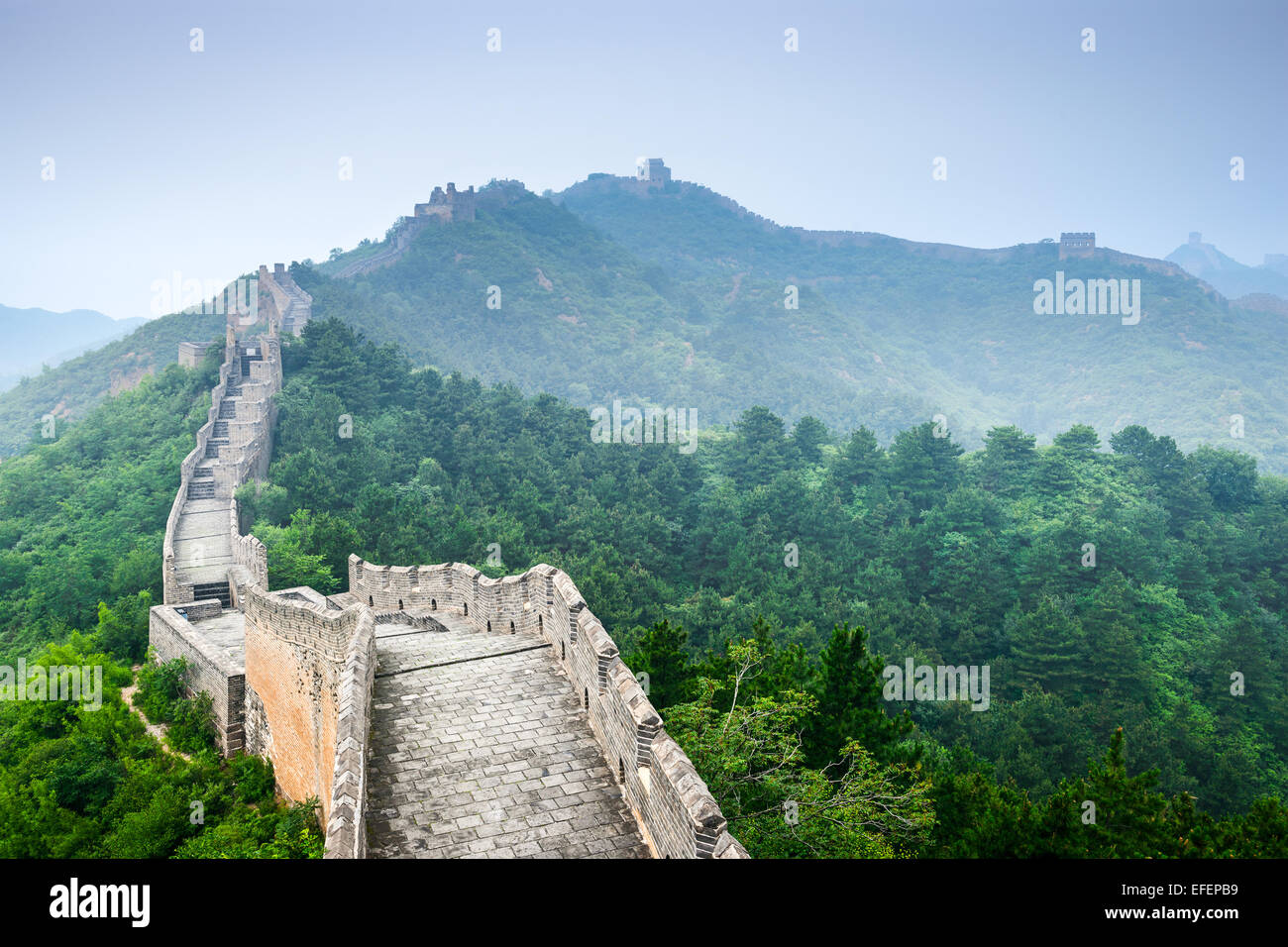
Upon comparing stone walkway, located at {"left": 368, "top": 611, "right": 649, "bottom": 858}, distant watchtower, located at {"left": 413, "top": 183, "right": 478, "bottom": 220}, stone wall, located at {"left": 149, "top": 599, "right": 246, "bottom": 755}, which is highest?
distant watchtower, located at {"left": 413, "top": 183, "right": 478, "bottom": 220}

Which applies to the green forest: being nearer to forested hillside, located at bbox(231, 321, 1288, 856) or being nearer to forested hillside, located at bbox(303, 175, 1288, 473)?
forested hillside, located at bbox(231, 321, 1288, 856)

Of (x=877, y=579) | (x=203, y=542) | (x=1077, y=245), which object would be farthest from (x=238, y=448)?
(x=1077, y=245)

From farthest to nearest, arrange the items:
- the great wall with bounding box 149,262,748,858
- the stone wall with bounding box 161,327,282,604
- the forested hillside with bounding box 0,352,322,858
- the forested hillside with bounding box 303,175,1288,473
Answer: the forested hillside with bounding box 303,175,1288,473, the stone wall with bounding box 161,327,282,604, the forested hillside with bounding box 0,352,322,858, the great wall with bounding box 149,262,748,858

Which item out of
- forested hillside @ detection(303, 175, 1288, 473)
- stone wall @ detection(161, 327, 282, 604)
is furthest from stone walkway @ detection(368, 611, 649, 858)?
forested hillside @ detection(303, 175, 1288, 473)

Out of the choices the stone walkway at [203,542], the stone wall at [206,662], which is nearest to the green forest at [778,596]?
the stone wall at [206,662]

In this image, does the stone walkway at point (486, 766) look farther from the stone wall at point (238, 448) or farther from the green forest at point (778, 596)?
the stone wall at point (238, 448)

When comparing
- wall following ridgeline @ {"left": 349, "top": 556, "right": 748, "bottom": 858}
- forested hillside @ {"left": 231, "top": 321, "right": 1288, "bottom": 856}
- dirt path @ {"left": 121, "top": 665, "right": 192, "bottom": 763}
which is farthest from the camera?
dirt path @ {"left": 121, "top": 665, "right": 192, "bottom": 763}
